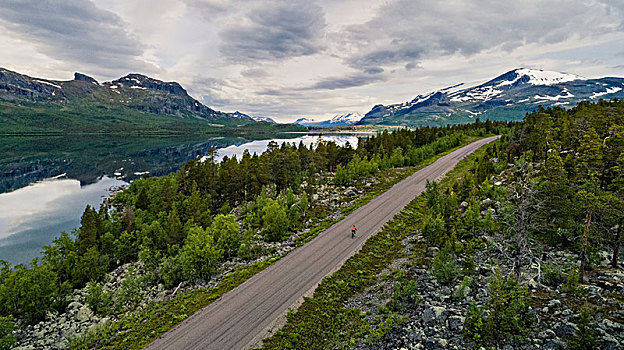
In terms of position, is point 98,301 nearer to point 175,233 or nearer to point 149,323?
point 149,323

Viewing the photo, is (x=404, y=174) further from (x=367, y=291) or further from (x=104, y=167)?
(x=104, y=167)

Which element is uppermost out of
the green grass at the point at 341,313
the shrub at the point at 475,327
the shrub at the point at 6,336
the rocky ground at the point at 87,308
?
the shrub at the point at 475,327

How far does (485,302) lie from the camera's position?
18734mm

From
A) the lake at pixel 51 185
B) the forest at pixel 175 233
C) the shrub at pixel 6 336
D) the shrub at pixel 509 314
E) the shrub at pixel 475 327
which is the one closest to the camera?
the shrub at pixel 509 314

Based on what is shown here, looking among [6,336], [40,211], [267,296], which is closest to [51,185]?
[40,211]

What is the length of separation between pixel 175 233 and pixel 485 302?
37496mm

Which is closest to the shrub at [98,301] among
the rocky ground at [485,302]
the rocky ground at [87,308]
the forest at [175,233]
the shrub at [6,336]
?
the forest at [175,233]

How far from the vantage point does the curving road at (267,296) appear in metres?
20.7

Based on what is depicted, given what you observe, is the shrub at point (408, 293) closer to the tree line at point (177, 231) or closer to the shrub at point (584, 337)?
the shrub at point (584, 337)

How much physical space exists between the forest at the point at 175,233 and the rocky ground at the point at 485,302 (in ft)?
58.6

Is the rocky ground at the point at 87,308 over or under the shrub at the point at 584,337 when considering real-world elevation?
under

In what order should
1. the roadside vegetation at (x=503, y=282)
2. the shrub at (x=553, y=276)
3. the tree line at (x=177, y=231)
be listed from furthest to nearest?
the tree line at (x=177, y=231)
the shrub at (x=553, y=276)
the roadside vegetation at (x=503, y=282)

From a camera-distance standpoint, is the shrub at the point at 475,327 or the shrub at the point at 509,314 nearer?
the shrub at the point at 509,314

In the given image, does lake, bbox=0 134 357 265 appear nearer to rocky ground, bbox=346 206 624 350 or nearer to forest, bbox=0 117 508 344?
forest, bbox=0 117 508 344
